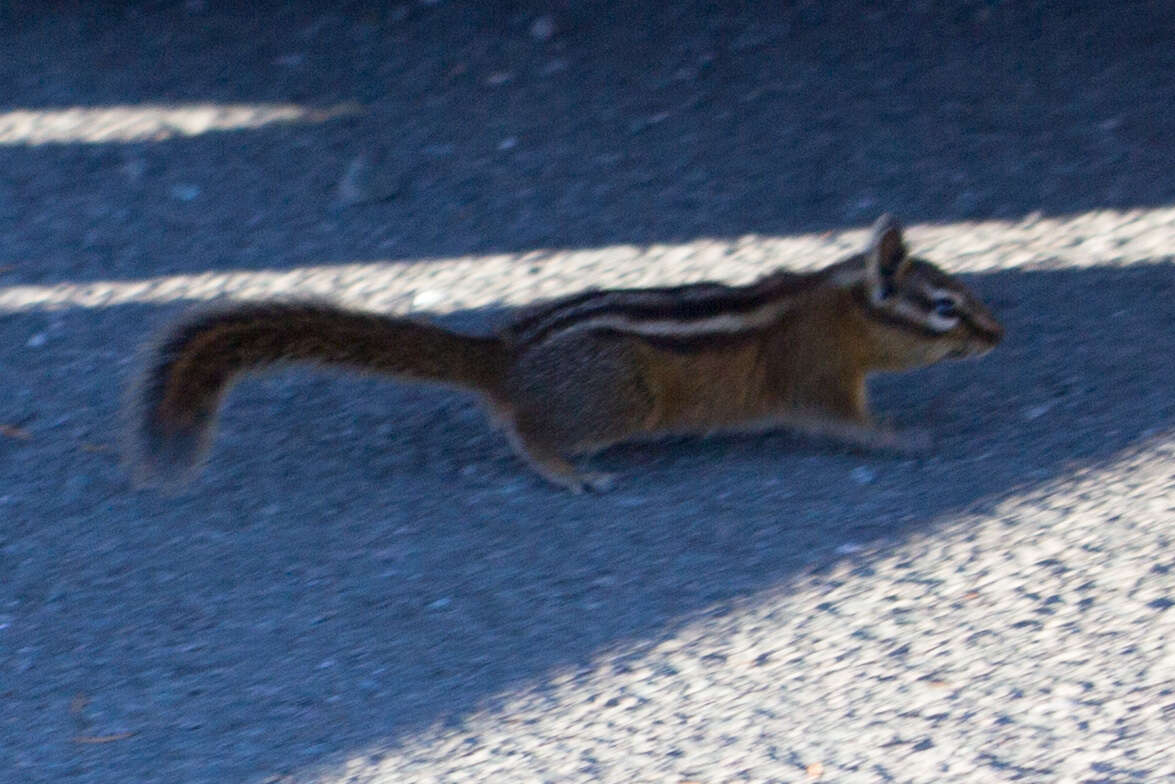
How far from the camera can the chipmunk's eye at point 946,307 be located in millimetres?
4613

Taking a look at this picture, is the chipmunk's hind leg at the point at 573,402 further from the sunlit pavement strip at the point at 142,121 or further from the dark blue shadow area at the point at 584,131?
the sunlit pavement strip at the point at 142,121

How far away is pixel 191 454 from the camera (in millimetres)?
4309

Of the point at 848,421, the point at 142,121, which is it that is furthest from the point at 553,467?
the point at 142,121

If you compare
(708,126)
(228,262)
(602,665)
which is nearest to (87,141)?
(228,262)

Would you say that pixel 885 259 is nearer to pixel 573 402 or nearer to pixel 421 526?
pixel 573 402

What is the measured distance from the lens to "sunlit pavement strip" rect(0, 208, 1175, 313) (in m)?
5.66

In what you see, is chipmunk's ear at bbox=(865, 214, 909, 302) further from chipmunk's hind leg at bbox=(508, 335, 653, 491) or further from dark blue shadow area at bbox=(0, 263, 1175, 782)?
chipmunk's hind leg at bbox=(508, 335, 653, 491)

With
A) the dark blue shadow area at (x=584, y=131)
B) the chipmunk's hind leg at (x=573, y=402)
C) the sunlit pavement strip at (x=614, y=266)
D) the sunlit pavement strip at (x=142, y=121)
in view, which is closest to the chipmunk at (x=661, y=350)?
the chipmunk's hind leg at (x=573, y=402)

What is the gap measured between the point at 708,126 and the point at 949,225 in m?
1.25

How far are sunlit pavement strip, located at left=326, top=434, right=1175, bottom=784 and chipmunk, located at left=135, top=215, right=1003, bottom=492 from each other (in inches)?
31.4

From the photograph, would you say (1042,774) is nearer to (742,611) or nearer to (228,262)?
(742,611)

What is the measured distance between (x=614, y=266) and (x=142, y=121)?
8.67ft

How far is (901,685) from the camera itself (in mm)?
3477

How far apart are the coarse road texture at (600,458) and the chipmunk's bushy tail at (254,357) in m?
0.33
